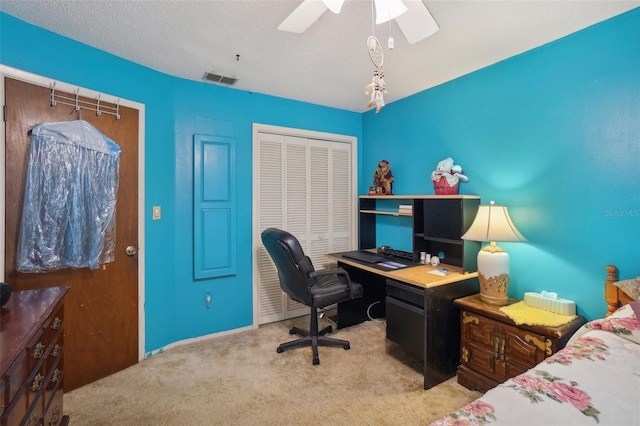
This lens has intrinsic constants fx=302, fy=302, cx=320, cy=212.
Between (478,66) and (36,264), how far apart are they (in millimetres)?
3367

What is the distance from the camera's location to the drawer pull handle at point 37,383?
1182 mm

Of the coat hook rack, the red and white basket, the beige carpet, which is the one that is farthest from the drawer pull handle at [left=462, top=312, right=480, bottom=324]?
the coat hook rack

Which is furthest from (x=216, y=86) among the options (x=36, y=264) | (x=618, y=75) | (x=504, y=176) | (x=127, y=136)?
(x=618, y=75)

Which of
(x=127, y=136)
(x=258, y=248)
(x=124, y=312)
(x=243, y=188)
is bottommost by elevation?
(x=124, y=312)

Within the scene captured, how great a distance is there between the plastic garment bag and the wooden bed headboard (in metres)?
3.19

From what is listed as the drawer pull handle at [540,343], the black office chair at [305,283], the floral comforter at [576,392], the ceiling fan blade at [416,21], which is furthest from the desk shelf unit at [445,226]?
the ceiling fan blade at [416,21]

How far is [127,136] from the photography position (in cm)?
229

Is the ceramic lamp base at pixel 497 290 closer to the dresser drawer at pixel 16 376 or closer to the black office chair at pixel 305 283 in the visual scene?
the black office chair at pixel 305 283

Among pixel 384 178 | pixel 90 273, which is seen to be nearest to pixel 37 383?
pixel 90 273

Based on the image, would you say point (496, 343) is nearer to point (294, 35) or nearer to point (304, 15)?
point (304, 15)

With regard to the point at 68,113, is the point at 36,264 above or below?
below

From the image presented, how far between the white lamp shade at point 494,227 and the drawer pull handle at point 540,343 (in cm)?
61

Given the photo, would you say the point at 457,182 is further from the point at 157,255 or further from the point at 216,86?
the point at 157,255

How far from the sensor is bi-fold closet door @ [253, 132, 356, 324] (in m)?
3.12
